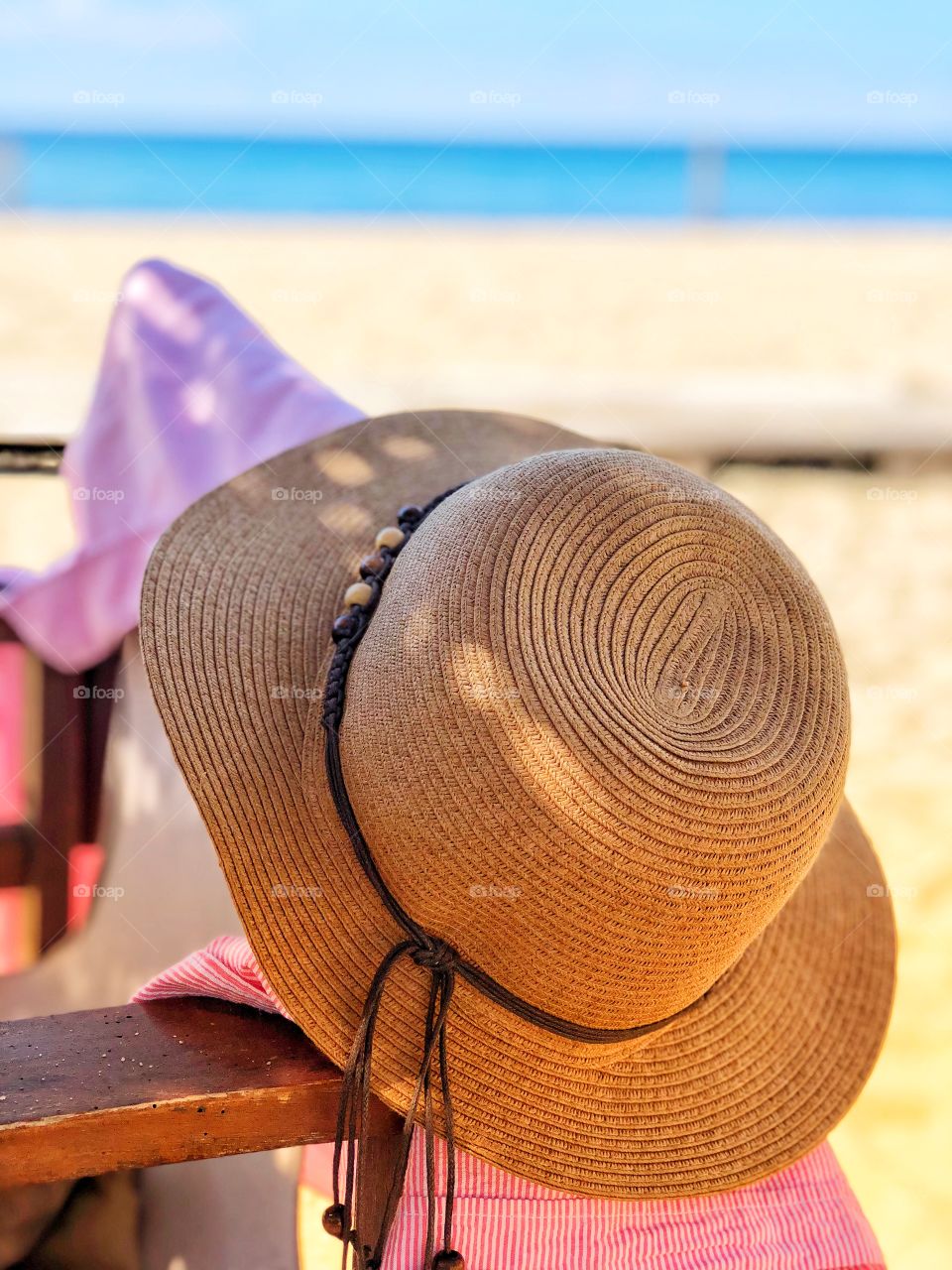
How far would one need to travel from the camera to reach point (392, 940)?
2.76 feet

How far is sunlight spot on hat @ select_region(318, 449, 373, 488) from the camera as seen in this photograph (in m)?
1.15

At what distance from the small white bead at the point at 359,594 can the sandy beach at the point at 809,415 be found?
0.97 metres

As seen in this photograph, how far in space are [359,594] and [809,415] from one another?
1831mm

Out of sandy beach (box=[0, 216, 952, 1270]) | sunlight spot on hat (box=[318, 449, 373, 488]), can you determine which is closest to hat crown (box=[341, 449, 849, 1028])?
sunlight spot on hat (box=[318, 449, 373, 488])

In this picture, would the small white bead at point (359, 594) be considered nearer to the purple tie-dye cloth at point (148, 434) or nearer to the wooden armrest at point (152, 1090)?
the wooden armrest at point (152, 1090)

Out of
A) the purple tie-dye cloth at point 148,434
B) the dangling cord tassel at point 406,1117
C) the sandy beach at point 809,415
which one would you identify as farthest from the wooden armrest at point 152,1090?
the sandy beach at point 809,415

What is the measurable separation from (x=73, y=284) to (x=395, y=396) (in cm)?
628

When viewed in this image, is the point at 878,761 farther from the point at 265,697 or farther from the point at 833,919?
the point at 265,697

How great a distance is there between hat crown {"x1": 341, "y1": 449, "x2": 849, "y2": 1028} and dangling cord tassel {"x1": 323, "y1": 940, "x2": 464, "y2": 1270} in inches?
1.1

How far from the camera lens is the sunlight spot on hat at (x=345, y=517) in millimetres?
1077

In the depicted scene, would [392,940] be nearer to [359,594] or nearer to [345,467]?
[359,594]

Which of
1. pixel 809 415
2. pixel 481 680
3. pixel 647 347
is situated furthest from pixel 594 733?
pixel 647 347

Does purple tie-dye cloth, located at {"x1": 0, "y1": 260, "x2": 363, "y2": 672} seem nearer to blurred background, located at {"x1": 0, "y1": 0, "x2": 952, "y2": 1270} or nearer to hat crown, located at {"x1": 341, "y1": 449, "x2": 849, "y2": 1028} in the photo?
blurred background, located at {"x1": 0, "y1": 0, "x2": 952, "y2": 1270}

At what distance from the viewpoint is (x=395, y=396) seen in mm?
2020
